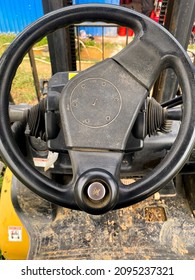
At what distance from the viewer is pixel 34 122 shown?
0.98 metres

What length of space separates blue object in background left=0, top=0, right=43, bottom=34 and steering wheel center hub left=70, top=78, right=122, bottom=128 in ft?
12.3

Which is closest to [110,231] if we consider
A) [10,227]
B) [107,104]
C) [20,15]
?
[10,227]

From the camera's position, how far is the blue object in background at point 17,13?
13.9 feet

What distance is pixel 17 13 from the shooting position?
4.37 metres

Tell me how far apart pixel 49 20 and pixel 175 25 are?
2.37 ft

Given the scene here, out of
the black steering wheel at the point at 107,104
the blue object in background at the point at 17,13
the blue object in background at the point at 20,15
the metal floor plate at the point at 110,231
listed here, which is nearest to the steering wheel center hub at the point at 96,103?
the black steering wheel at the point at 107,104

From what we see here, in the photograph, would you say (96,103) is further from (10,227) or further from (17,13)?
(17,13)

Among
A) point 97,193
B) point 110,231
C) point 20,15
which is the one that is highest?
point 20,15

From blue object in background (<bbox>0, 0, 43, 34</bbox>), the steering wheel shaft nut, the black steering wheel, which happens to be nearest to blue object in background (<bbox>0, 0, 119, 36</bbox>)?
blue object in background (<bbox>0, 0, 43, 34</bbox>)

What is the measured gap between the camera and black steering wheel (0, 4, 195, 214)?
2.51 ft

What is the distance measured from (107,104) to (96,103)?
0.03m

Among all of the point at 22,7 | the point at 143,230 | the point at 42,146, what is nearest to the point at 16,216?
the point at 42,146

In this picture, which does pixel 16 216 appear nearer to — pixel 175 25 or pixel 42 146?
pixel 42 146

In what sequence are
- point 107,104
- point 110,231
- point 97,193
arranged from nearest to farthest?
point 97,193 < point 107,104 < point 110,231
